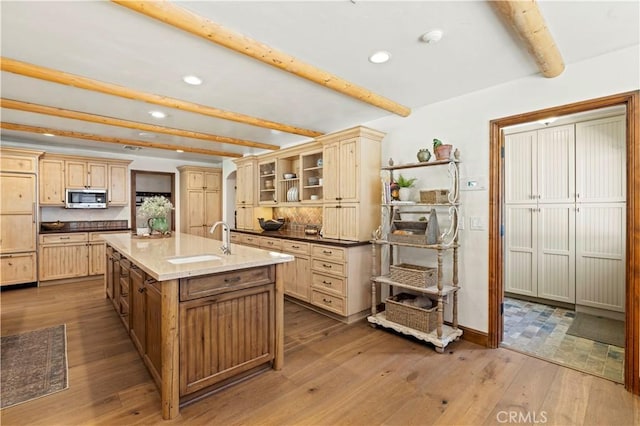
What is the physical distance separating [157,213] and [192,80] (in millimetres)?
1933

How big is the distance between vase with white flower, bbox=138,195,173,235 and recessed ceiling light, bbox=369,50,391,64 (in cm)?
312

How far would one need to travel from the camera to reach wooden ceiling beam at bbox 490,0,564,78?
1.67 meters

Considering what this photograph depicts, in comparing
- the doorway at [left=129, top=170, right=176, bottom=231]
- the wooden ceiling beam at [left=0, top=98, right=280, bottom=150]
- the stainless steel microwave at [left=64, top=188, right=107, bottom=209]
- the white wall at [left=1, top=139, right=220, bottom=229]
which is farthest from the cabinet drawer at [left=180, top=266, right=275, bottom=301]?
the doorway at [left=129, top=170, right=176, bottom=231]

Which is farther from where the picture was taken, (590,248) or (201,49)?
(590,248)

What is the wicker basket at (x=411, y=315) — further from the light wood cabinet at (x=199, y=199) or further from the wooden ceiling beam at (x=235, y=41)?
the light wood cabinet at (x=199, y=199)

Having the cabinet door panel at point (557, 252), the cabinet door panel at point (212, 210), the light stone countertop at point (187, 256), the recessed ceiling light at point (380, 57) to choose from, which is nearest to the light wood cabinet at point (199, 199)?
the cabinet door panel at point (212, 210)

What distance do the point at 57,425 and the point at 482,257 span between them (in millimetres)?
3602

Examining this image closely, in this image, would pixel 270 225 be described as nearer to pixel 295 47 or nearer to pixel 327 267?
pixel 327 267

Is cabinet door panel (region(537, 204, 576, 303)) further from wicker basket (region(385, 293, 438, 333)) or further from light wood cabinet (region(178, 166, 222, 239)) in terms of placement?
light wood cabinet (region(178, 166, 222, 239))

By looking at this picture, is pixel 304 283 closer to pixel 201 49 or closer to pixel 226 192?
pixel 201 49

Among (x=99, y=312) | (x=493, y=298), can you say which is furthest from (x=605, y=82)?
(x=99, y=312)

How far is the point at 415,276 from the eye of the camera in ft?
10.1

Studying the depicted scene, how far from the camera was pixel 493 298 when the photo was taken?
115 inches

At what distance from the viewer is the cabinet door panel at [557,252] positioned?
3.88m
